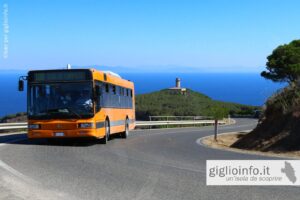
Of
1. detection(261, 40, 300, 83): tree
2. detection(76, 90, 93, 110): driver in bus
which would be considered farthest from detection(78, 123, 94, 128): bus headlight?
detection(261, 40, 300, 83): tree

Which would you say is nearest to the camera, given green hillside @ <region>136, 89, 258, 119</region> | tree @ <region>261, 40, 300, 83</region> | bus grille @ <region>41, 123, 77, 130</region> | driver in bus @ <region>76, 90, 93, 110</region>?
bus grille @ <region>41, 123, 77, 130</region>

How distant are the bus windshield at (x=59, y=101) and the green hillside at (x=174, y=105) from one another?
164 ft

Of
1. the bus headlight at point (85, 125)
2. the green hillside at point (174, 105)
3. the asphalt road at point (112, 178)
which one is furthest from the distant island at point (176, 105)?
the asphalt road at point (112, 178)

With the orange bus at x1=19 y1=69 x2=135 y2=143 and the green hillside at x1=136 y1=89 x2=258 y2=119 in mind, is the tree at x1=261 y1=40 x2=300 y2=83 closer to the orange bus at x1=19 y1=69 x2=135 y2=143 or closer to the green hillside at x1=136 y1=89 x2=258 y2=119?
the green hillside at x1=136 y1=89 x2=258 y2=119

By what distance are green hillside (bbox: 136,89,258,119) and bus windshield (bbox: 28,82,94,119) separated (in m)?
50.1

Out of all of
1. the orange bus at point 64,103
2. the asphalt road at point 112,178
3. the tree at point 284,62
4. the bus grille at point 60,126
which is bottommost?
the asphalt road at point 112,178

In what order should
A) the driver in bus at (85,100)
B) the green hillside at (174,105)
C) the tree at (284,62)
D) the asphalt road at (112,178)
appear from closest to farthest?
the asphalt road at (112,178) < the driver in bus at (85,100) < the tree at (284,62) < the green hillside at (174,105)

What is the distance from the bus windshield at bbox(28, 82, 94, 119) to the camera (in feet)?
62.4

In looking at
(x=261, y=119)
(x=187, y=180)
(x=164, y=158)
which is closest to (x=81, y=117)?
(x=164, y=158)

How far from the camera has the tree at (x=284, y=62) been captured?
65.0m

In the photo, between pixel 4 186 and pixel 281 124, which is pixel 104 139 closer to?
pixel 281 124

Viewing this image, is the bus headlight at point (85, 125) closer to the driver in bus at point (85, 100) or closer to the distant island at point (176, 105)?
the driver in bus at point (85, 100)

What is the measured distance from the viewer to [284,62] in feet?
218

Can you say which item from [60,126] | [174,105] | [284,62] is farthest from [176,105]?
[60,126]
